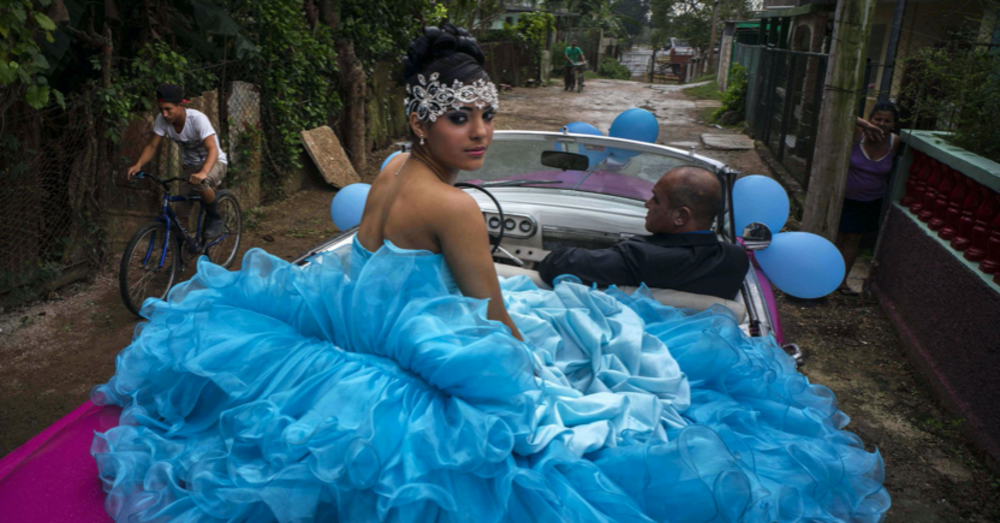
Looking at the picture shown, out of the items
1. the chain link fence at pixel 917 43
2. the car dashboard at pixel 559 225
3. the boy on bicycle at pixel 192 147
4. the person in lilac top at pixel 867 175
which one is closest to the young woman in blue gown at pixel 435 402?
the car dashboard at pixel 559 225

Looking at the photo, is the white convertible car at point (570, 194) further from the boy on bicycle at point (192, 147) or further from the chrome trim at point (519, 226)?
the boy on bicycle at point (192, 147)

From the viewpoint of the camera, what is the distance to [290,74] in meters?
8.77

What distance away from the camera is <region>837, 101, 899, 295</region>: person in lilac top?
601 centimetres

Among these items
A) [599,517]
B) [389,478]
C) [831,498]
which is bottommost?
[831,498]

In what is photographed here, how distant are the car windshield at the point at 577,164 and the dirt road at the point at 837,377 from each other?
78.1 inches

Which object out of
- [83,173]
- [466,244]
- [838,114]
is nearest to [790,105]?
[838,114]

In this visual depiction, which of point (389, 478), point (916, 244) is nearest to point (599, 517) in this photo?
point (389, 478)

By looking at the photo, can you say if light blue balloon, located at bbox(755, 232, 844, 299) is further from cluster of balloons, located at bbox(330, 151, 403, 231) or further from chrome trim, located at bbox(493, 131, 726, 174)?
cluster of balloons, located at bbox(330, 151, 403, 231)

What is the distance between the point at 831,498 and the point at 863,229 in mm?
5018

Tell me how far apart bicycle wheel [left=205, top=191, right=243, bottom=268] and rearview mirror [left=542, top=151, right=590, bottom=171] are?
3.73 meters

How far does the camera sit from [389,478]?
1.55 m

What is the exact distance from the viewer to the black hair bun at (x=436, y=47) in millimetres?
2059

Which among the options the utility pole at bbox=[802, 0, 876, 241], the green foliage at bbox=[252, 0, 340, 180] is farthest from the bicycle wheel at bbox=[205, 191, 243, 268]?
the utility pole at bbox=[802, 0, 876, 241]

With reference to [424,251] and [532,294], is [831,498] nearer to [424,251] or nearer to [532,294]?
[532,294]
